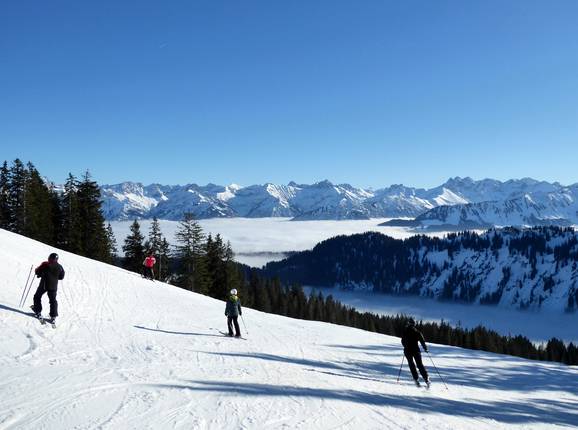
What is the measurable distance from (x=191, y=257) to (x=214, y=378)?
46.2m

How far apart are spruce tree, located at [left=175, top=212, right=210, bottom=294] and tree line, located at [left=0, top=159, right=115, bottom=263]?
35.9 feet

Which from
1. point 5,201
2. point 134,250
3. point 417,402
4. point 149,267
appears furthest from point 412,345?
point 5,201

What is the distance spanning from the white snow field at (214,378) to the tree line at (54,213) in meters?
32.0

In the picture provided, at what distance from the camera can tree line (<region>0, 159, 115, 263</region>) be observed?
5469cm

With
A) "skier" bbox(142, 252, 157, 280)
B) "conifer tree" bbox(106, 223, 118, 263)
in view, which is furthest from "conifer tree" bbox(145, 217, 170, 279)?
"skier" bbox(142, 252, 157, 280)

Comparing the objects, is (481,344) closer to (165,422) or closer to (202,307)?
(202,307)

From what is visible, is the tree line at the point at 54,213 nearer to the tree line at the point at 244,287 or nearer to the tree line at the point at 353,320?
the tree line at the point at 244,287

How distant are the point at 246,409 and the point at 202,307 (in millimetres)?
19859

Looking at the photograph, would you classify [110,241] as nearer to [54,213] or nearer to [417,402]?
[54,213]

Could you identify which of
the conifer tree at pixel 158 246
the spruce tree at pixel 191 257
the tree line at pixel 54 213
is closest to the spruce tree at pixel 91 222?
the tree line at pixel 54 213

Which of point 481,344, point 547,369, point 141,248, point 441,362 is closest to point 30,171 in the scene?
point 141,248

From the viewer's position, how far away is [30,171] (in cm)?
6141

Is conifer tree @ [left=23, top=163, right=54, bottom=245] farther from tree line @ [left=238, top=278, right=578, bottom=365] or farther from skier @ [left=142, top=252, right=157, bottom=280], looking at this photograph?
tree line @ [left=238, top=278, right=578, bottom=365]

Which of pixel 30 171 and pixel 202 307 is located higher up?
pixel 30 171
